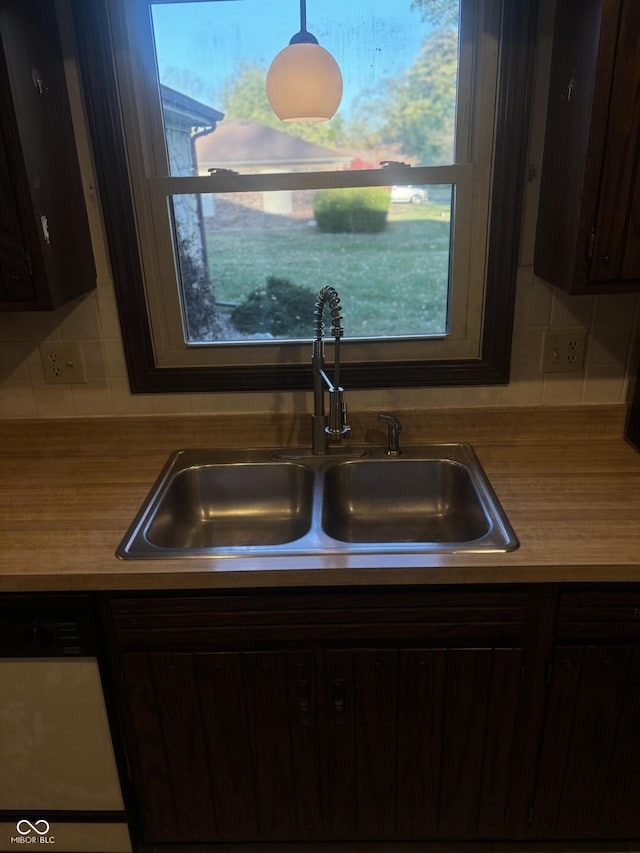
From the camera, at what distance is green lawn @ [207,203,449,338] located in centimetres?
166

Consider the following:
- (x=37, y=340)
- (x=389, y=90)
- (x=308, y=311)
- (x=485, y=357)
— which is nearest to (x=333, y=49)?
(x=389, y=90)

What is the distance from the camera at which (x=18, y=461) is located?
5.64ft

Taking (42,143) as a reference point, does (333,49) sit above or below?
above

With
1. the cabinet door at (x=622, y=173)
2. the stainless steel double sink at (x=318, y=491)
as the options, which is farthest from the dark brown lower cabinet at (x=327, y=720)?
the cabinet door at (x=622, y=173)

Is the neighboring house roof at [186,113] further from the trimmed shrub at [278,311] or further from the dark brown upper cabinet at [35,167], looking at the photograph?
the trimmed shrub at [278,311]

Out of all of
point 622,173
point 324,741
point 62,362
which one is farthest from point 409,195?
point 324,741

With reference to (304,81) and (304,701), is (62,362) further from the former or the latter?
(304,701)

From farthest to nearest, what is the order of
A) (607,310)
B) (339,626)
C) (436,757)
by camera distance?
(607,310), (436,757), (339,626)

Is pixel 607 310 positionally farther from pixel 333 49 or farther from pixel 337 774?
pixel 337 774

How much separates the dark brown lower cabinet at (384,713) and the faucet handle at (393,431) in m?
0.51

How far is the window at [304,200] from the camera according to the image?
1.50 m

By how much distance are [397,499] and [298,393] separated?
16.2 inches

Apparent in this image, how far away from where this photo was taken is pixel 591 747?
1.39 meters

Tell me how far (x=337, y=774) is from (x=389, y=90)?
5.47 ft
